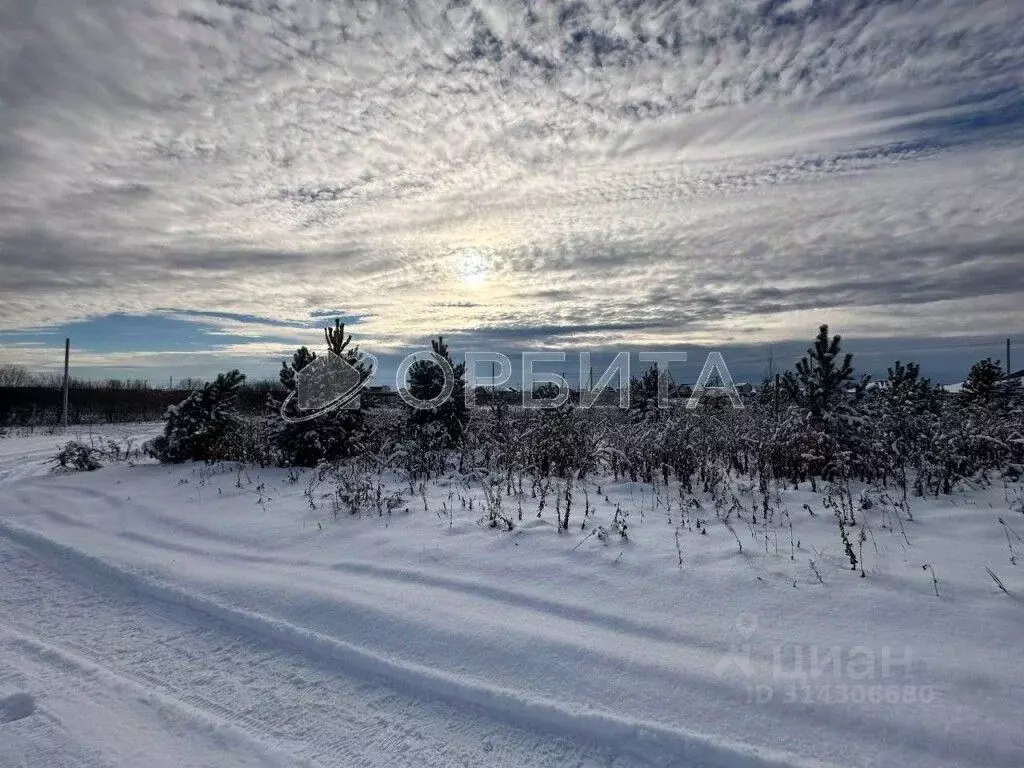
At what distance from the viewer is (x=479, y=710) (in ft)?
11.1

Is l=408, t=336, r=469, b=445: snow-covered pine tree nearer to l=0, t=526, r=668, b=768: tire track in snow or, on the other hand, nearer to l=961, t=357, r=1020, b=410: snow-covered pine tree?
l=0, t=526, r=668, b=768: tire track in snow

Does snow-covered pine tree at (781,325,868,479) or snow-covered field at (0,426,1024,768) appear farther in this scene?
snow-covered pine tree at (781,325,868,479)

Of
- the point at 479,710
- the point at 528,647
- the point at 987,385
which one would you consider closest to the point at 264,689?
the point at 479,710

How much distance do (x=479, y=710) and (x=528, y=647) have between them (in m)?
0.60

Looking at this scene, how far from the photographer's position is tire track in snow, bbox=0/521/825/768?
2.91m

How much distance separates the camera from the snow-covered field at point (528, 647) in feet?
9.95

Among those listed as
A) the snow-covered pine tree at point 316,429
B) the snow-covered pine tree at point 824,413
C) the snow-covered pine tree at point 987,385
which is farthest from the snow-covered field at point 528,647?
the snow-covered pine tree at point 987,385

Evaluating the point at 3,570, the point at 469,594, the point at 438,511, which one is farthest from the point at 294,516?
the point at 469,594

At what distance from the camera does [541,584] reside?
4.95 metres

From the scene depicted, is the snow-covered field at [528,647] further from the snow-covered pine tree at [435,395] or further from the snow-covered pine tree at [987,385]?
the snow-covered pine tree at [987,385]

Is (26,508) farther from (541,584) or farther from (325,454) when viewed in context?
(541,584)

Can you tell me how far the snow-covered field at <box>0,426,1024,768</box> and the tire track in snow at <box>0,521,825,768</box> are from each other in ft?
0.04

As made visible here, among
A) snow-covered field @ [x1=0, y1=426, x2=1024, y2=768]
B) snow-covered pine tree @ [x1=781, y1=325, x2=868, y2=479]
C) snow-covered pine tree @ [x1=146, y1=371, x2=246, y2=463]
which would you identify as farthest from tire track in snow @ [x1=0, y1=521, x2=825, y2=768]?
snow-covered pine tree @ [x1=146, y1=371, x2=246, y2=463]

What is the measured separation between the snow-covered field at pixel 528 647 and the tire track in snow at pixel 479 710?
13mm
